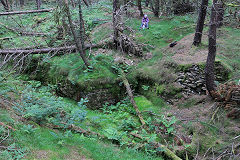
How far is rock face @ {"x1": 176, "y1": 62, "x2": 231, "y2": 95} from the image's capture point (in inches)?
364

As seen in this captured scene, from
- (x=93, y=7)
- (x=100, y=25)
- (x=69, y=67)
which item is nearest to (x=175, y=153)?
(x=69, y=67)

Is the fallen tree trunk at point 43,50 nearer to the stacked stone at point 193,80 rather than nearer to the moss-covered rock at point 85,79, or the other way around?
the moss-covered rock at point 85,79

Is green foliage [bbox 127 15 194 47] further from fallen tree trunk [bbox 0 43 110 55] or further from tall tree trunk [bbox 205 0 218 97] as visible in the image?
tall tree trunk [bbox 205 0 218 97]

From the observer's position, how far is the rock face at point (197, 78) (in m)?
9.24

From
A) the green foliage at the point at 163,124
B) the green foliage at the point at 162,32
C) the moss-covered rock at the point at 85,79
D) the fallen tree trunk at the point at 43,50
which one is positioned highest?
the green foliage at the point at 162,32

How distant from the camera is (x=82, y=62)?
1138cm

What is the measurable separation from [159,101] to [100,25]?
8.63 m

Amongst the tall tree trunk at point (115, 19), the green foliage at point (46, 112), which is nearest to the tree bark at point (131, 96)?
the tall tree trunk at point (115, 19)

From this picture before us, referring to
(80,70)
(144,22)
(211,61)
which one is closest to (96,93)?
(80,70)

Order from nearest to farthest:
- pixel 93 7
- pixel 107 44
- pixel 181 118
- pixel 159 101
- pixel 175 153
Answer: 1. pixel 175 153
2. pixel 181 118
3. pixel 159 101
4. pixel 107 44
5. pixel 93 7

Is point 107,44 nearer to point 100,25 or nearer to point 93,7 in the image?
point 100,25

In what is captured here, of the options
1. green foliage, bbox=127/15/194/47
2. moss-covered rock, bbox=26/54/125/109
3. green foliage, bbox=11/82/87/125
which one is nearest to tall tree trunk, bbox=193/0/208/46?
green foliage, bbox=127/15/194/47

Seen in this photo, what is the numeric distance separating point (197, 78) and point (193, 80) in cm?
21

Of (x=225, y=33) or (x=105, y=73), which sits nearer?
(x=105, y=73)
